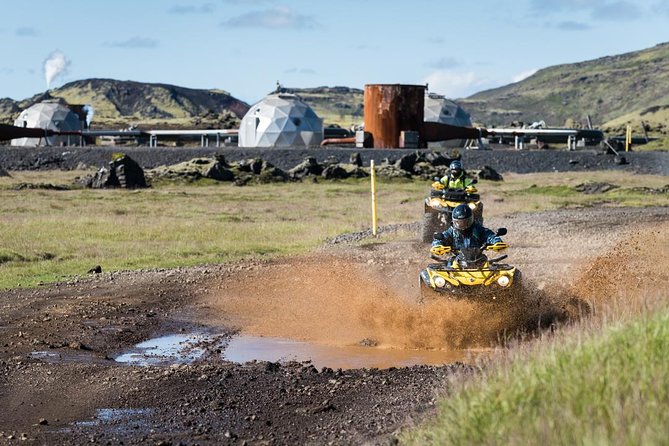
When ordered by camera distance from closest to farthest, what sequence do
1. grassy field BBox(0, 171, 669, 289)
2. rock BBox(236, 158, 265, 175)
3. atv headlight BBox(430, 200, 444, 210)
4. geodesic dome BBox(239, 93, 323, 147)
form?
grassy field BBox(0, 171, 669, 289)
atv headlight BBox(430, 200, 444, 210)
rock BBox(236, 158, 265, 175)
geodesic dome BBox(239, 93, 323, 147)

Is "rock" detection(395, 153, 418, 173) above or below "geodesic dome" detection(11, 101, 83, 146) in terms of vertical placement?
below

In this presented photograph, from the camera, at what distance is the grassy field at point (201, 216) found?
2262 centimetres

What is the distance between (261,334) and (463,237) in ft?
8.87

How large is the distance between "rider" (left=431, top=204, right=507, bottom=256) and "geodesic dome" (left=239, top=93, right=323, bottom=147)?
63189mm

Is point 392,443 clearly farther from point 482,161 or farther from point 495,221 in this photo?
point 482,161

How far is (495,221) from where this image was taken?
96.2ft

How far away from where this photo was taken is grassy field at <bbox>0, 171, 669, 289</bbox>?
74.2 ft

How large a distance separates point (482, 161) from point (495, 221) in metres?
32.6

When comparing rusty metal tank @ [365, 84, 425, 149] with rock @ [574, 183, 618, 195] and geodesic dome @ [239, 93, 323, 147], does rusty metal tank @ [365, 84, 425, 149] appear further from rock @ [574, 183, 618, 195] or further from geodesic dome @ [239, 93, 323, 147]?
rock @ [574, 183, 618, 195]

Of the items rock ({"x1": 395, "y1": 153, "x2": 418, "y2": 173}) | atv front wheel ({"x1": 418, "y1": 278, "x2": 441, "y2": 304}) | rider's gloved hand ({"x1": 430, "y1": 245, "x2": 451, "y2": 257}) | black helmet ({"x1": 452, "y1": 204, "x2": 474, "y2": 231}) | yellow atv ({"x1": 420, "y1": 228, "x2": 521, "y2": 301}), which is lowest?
rock ({"x1": 395, "y1": 153, "x2": 418, "y2": 173})

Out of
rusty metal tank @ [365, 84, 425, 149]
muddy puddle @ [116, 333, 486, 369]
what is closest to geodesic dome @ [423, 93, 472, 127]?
rusty metal tank @ [365, 84, 425, 149]

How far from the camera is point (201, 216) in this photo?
109 ft

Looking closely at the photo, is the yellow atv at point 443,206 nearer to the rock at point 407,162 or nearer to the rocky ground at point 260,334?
the rocky ground at point 260,334

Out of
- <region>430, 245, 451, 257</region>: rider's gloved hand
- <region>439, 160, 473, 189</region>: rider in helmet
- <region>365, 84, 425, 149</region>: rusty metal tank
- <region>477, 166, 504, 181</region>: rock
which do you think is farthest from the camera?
<region>365, 84, 425, 149</region>: rusty metal tank
